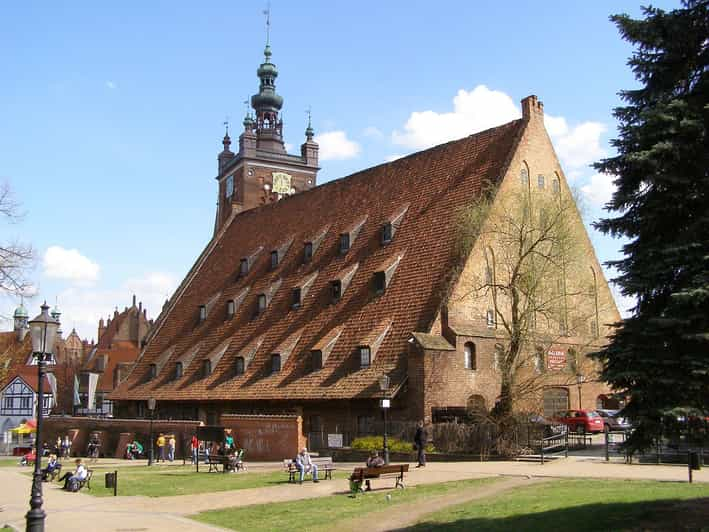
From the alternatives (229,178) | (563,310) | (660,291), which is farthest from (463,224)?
(229,178)

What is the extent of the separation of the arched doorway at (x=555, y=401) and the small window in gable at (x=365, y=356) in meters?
8.80

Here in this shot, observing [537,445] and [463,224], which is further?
[463,224]

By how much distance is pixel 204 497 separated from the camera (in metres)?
22.4

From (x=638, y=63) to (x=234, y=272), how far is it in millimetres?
40081

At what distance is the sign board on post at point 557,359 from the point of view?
34.9 m

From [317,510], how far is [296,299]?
2407 centimetres

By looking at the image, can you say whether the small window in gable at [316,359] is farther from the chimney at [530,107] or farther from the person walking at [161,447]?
the chimney at [530,107]

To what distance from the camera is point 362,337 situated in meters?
35.4

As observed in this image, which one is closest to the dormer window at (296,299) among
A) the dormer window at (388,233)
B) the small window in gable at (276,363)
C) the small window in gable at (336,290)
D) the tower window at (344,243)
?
the small window in gable at (336,290)

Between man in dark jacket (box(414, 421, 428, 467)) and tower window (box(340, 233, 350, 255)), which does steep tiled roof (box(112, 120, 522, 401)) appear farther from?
man in dark jacket (box(414, 421, 428, 467))

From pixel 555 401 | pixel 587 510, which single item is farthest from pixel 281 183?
pixel 587 510

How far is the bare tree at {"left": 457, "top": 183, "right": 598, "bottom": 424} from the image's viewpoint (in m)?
30.8

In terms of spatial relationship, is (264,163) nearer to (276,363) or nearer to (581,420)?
(276,363)

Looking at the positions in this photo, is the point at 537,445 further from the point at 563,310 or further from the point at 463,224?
the point at 463,224
